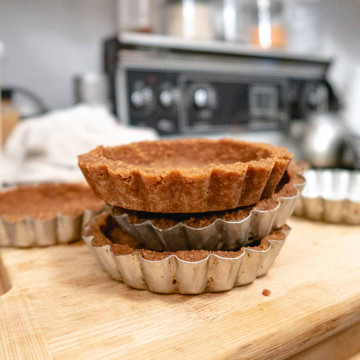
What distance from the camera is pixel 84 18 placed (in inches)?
62.5

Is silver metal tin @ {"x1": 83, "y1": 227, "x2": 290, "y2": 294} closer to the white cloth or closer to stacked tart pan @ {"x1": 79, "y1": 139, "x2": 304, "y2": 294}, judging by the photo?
stacked tart pan @ {"x1": 79, "y1": 139, "x2": 304, "y2": 294}

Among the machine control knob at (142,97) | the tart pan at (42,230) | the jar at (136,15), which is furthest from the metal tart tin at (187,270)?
the jar at (136,15)

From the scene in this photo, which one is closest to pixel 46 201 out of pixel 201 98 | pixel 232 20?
pixel 201 98

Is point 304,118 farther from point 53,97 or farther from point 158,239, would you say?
point 158,239

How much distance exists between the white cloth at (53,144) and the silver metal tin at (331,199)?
57 cm

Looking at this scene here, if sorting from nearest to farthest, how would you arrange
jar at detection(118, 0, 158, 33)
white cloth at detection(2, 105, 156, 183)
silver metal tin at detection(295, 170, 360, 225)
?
silver metal tin at detection(295, 170, 360, 225) → white cloth at detection(2, 105, 156, 183) → jar at detection(118, 0, 158, 33)

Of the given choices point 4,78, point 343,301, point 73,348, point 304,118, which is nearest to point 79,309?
point 73,348

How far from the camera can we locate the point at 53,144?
47.3 inches

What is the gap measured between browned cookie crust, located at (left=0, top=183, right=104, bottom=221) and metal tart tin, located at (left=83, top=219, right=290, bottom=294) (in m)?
0.21

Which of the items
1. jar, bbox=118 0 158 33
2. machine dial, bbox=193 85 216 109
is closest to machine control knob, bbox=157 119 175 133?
machine dial, bbox=193 85 216 109

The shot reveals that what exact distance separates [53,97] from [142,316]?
1271 millimetres

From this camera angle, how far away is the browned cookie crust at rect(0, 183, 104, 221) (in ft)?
2.38

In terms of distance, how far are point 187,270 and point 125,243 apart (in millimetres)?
140

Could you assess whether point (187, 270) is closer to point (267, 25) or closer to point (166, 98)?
point (166, 98)
